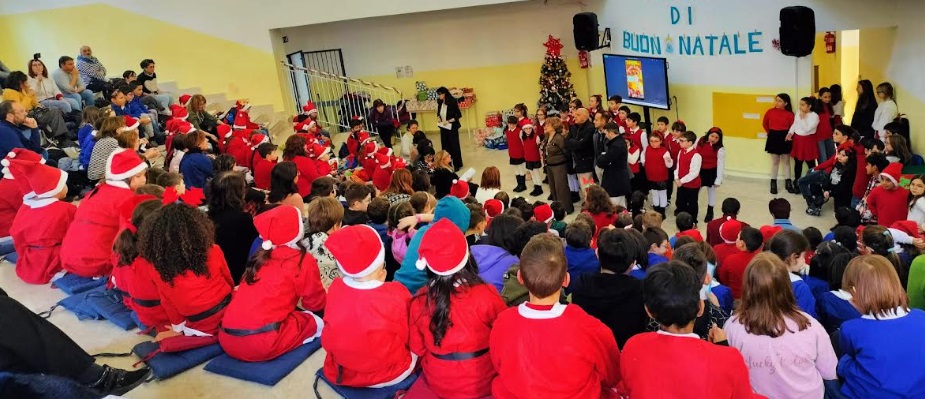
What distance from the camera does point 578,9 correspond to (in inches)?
492

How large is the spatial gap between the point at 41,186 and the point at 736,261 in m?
4.84

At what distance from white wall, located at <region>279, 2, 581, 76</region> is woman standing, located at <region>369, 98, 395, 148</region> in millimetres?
2345

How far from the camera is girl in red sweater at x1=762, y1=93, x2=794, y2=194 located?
27.2 feet

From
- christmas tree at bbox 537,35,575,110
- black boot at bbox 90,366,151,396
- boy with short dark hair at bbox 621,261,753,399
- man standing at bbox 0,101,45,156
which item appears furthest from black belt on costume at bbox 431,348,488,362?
christmas tree at bbox 537,35,575,110

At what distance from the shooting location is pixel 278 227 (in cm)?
357

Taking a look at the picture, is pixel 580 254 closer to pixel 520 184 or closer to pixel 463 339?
pixel 463 339

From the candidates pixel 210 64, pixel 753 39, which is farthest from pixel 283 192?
pixel 210 64

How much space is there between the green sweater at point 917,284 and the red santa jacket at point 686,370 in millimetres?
2015

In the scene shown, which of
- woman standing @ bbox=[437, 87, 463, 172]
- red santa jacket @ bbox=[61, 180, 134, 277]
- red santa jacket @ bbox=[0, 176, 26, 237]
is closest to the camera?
red santa jacket @ bbox=[61, 180, 134, 277]

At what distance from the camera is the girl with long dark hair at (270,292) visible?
11.7 ft

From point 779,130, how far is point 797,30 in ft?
4.09

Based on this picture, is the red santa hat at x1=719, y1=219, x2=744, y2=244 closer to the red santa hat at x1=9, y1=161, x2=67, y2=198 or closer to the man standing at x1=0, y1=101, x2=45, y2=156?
the red santa hat at x1=9, y1=161, x2=67, y2=198

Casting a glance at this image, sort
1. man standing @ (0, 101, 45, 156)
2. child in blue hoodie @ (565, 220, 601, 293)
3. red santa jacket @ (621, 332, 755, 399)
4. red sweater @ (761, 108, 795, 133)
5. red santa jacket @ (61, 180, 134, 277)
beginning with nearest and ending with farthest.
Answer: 1. red santa jacket @ (621, 332, 755, 399)
2. child in blue hoodie @ (565, 220, 601, 293)
3. red santa jacket @ (61, 180, 134, 277)
4. man standing @ (0, 101, 45, 156)
5. red sweater @ (761, 108, 795, 133)

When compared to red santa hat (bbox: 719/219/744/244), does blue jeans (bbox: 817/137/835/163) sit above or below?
below
